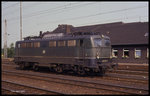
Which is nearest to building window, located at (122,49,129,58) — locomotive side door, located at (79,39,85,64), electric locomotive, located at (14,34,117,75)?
electric locomotive, located at (14,34,117,75)

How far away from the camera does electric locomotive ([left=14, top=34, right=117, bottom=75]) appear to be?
17.3 m

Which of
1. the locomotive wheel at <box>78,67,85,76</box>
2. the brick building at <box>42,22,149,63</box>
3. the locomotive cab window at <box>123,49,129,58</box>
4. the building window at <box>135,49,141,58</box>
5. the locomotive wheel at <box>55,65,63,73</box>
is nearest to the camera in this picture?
the locomotive wheel at <box>78,67,85,76</box>

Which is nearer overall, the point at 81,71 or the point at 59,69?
the point at 81,71

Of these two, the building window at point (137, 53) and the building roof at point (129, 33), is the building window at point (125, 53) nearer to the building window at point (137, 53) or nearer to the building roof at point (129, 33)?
the building roof at point (129, 33)

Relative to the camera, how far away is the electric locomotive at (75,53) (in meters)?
17.3

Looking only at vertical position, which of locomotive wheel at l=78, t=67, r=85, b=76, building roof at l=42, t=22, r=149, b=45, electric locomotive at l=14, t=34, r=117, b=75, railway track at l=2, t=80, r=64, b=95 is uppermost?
building roof at l=42, t=22, r=149, b=45

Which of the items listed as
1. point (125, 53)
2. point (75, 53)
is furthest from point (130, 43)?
point (75, 53)

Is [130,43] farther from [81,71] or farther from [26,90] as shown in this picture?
[26,90]

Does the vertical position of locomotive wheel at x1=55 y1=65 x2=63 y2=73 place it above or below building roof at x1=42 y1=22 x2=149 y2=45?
below

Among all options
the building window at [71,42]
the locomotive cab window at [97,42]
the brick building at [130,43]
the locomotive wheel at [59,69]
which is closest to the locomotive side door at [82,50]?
the building window at [71,42]

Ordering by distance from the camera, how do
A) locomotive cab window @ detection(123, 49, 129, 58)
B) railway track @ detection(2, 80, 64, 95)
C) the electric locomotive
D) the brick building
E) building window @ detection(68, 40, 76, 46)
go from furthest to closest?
A: locomotive cab window @ detection(123, 49, 129, 58)
the brick building
building window @ detection(68, 40, 76, 46)
the electric locomotive
railway track @ detection(2, 80, 64, 95)

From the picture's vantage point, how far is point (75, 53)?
703 inches

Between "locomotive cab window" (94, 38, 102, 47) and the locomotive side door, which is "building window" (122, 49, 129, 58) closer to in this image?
"locomotive cab window" (94, 38, 102, 47)

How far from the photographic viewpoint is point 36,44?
22.0 m
